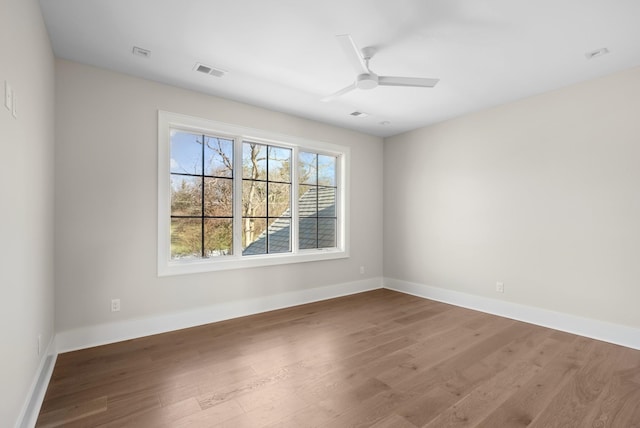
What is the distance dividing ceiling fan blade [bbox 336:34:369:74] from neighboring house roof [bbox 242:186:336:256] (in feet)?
7.85

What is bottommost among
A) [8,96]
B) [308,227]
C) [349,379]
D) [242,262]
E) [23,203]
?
[349,379]

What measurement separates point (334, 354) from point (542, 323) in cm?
259

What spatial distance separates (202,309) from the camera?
3545mm

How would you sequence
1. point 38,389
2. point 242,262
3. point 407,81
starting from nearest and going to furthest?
point 38,389, point 407,81, point 242,262

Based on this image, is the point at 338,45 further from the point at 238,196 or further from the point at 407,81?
the point at 238,196

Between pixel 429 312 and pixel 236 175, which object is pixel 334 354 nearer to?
pixel 429 312

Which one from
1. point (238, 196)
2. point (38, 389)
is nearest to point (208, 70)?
point (238, 196)

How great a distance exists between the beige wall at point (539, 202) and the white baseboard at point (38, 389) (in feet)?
14.9

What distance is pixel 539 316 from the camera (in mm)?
3592

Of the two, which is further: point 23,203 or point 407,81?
point 407,81

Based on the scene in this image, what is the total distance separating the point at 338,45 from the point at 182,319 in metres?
3.24

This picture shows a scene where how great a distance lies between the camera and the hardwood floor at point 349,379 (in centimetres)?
191

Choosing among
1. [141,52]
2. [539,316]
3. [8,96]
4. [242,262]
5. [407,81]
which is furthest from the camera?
[242,262]

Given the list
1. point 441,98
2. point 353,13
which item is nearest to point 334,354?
point 353,13
